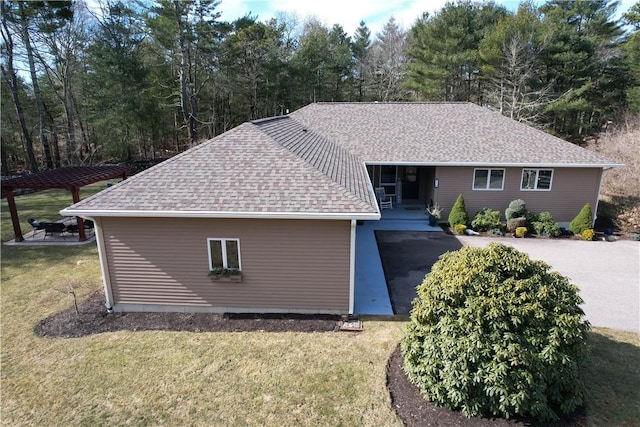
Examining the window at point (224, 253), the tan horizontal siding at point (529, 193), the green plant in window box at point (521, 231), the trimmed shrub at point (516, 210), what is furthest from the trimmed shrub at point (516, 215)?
the window at point (224, 253)

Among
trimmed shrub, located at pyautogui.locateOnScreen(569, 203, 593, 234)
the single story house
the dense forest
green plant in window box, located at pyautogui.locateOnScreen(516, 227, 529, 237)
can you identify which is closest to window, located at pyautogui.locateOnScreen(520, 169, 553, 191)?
trimmed shrub, located at pyautogui.locateOnScreen(569, 203, 593, 234)

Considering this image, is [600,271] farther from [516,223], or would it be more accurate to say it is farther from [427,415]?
[427,415]

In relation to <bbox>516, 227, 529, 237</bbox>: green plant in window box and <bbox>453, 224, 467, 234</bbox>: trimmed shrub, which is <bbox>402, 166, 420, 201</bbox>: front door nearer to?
<bbox>453, 224, 467, 234</bbox>: trimmed shrub

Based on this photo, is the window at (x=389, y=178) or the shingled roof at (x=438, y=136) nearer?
the shingled roof at (x=438, y=136)

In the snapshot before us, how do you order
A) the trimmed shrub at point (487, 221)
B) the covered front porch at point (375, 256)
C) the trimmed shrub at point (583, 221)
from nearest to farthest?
the covered front porch at point (375, 256), the trimmed shrub at point (583, 221), the trimmed shrub at point (487, 221)

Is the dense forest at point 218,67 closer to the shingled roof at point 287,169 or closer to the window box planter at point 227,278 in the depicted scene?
the shingled roof at point 287,169

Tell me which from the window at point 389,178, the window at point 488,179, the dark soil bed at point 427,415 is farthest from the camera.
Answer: the window at point 389,178
